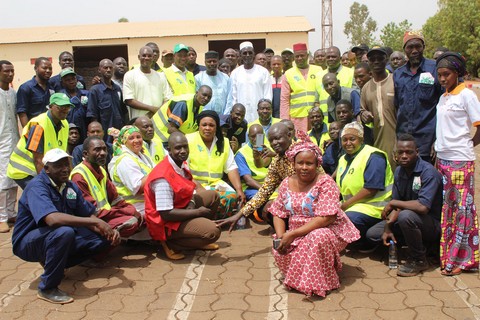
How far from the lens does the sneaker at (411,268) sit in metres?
4.66

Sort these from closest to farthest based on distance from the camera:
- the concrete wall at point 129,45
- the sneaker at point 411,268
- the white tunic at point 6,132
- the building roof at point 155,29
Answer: the sneaker at point 411,268
the white tunic at point 6,132
the concrete wall at point 129,45
the building roof at point 155,29

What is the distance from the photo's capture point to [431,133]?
17.4 feet

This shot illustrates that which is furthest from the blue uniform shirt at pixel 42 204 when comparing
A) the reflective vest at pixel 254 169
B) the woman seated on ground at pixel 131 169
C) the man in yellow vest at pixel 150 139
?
the reflective vest at pixel 254 169

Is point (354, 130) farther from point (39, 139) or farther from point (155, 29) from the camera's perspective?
point (155, 29)

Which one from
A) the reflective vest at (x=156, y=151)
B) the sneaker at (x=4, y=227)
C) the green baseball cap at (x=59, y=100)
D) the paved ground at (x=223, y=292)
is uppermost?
the green baseball cap at (x=59, y=100)

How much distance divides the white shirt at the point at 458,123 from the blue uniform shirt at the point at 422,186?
22cm

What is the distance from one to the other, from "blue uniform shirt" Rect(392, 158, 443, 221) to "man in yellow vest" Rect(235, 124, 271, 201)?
1.99 meters

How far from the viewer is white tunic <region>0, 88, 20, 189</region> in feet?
21.2

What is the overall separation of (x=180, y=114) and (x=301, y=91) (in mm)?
1895

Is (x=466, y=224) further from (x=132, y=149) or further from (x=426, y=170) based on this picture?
(x=132, y=149)

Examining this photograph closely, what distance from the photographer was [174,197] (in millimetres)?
5145

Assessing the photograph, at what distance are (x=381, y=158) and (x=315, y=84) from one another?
2.57 metres

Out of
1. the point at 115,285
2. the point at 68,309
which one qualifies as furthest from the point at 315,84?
the point at 68,309

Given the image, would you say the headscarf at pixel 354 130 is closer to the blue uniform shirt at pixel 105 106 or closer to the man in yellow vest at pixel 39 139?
the man in yellow vest at pixel 39 139
